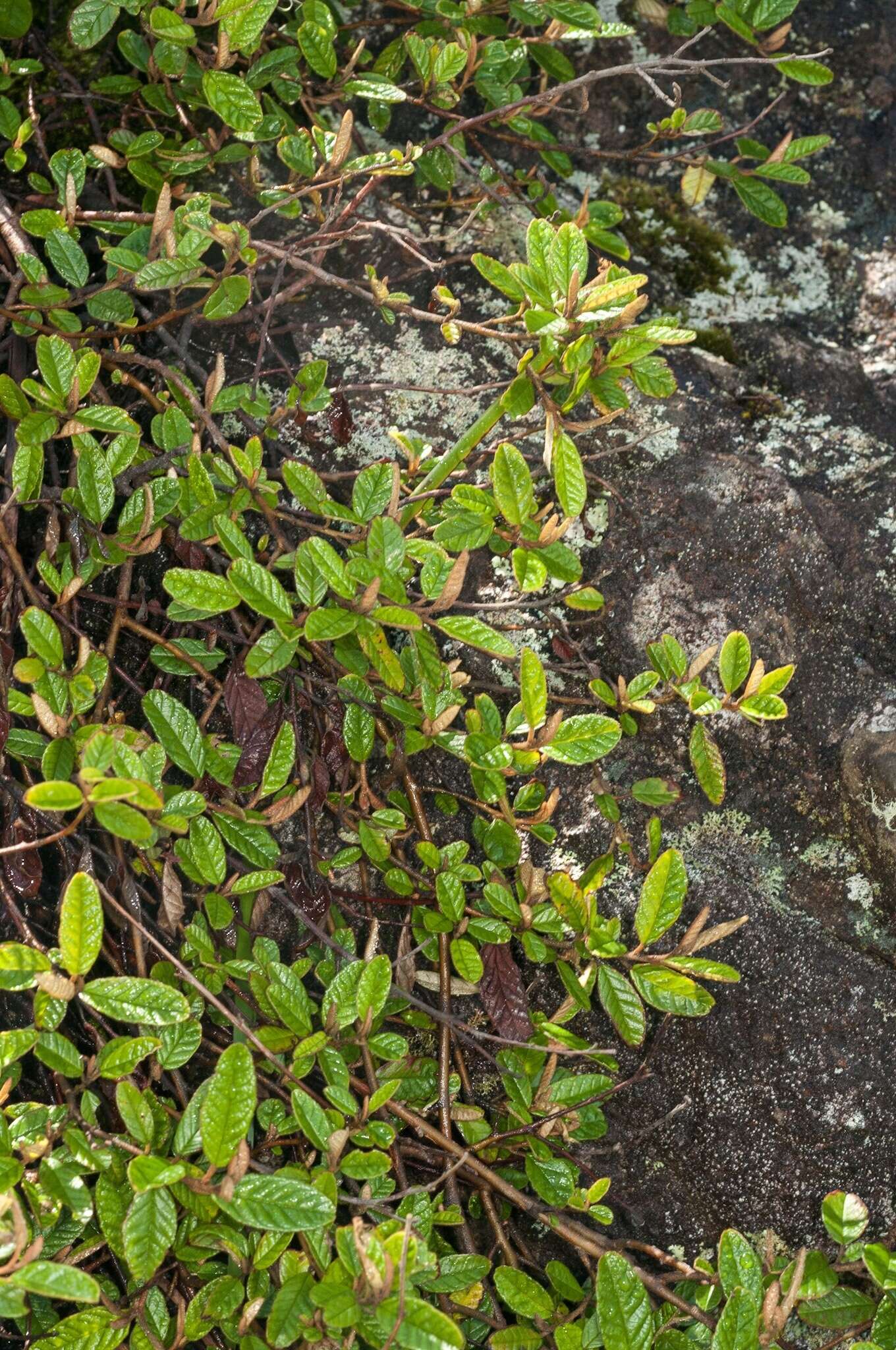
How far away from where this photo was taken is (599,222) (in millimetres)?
1986

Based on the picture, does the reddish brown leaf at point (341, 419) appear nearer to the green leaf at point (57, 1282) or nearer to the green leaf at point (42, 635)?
the green leaf at point (42, 635)

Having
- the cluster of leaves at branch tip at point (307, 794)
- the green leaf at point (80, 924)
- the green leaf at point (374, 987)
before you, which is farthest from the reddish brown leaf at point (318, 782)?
the green leaf at point (80, 924)

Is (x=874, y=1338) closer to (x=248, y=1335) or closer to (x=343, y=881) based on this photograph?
(x=248, y=1335)

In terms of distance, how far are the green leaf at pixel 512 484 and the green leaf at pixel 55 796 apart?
67 cm

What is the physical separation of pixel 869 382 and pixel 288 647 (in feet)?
4.01

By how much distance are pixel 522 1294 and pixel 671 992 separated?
0.44m

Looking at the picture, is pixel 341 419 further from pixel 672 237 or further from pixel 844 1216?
pixel 844 1216

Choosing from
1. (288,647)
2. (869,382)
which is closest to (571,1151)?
(288,647)

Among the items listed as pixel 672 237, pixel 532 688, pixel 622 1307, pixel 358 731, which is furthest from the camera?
pixel 672 237

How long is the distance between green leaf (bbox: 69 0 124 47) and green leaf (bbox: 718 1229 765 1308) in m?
1.92

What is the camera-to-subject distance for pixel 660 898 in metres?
1.54

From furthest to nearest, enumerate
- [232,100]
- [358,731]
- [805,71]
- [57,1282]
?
1. [805,71]
2. [232,100]
3. [358,731]
4. [57,1282]

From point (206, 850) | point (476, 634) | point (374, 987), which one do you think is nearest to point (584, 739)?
point (476, 634)

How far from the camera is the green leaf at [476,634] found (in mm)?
1490
